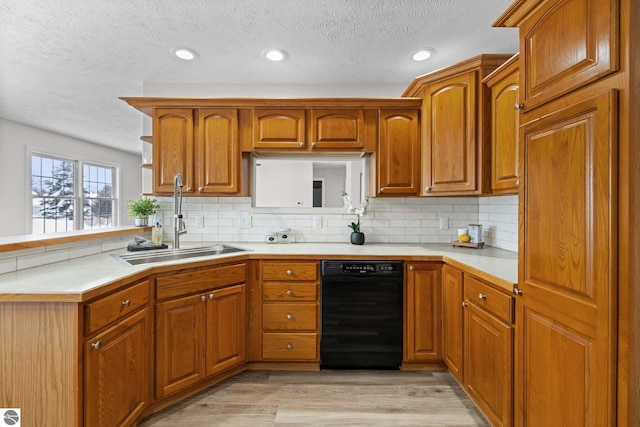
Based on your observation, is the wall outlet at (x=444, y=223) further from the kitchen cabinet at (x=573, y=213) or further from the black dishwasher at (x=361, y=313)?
the kitchen cabinet at (x=573, y=213)

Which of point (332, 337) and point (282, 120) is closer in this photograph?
point (332, 337)

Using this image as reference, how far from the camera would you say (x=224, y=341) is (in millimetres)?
2074

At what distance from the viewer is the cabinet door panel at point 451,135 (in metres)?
2.16

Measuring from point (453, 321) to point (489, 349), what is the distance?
1.39 ft

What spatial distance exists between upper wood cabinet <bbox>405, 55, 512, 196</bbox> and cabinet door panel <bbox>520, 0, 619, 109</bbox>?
0.81m

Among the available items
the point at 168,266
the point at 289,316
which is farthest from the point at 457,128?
the point at 168,266

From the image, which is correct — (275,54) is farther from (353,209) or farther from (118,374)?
(118,374)

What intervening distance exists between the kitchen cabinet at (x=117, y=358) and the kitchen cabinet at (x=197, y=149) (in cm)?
110

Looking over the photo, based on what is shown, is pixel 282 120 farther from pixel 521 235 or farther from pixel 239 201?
pixel 521 235

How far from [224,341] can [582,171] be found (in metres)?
2.16

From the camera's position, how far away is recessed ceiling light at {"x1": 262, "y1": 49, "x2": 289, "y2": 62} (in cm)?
238

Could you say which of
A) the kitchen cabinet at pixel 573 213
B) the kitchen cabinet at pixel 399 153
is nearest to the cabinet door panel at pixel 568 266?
the kitchen cabinet at pixel 573 213

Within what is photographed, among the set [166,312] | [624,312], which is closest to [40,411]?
[166,312]

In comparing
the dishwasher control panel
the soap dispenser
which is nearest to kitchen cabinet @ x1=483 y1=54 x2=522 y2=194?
the dishwasher control panel
